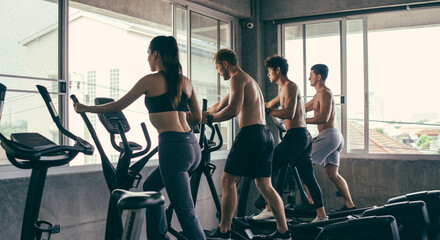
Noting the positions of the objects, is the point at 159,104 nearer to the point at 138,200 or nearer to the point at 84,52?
the point at 138,200

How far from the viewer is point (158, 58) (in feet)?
8.56

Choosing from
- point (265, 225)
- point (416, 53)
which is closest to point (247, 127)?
point (265, 225)

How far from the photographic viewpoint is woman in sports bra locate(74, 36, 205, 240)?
8.16 feet

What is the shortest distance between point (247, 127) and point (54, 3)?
Result: 5.62 feet

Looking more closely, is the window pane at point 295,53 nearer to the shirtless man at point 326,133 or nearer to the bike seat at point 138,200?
the shirtless man at point 326,133

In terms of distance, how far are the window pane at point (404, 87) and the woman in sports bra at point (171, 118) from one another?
3494 millimetres

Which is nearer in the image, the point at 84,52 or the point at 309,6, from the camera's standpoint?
the point at 309,6

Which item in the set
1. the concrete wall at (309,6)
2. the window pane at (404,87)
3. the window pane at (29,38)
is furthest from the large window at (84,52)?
the window pane at (404,87)

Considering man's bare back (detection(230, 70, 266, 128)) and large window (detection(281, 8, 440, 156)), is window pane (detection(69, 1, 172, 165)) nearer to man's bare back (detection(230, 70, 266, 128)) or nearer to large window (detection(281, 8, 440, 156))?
large window (detection(281, 8, 440, 156))

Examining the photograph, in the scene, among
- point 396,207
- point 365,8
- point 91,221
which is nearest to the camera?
point 396,207

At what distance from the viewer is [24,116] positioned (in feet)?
10.5

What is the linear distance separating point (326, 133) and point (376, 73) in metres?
1.34

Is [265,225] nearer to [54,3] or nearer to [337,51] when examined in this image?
[337,51]

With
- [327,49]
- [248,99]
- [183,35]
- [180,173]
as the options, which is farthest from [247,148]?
[327,49]
